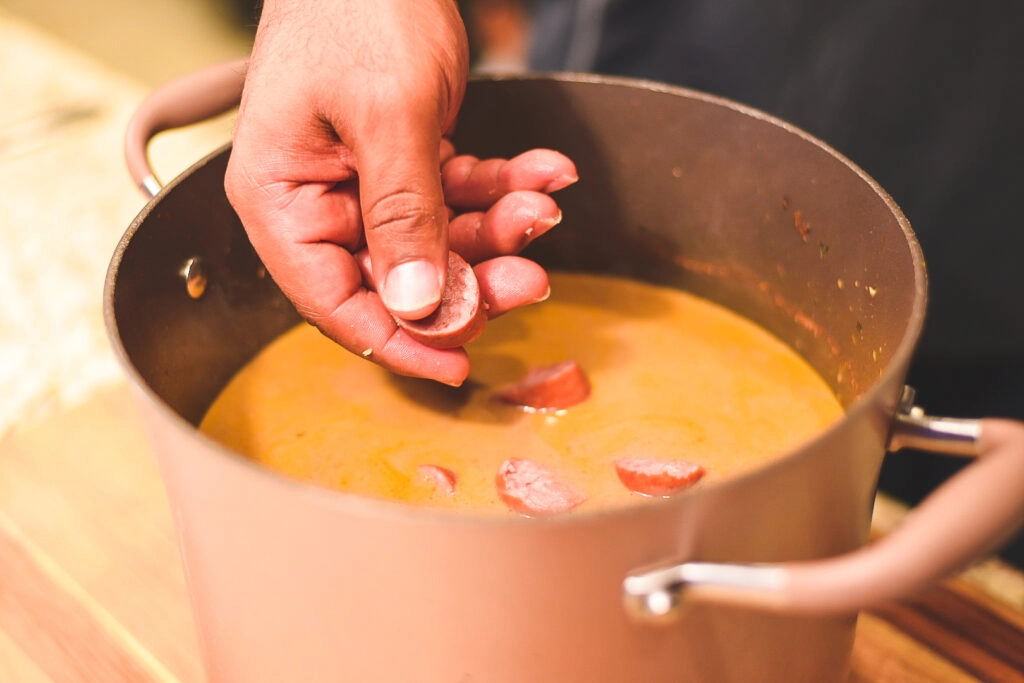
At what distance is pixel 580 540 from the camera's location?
1.36ft

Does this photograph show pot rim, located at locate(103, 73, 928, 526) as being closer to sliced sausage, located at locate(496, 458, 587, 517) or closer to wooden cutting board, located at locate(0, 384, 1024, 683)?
sliced sausage, located at locate(496, 458, 587, 517)

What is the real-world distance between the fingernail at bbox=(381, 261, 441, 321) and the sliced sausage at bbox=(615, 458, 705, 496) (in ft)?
0.70

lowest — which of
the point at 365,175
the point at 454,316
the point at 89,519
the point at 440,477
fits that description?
the point at 89,519

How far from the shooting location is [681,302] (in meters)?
0.99

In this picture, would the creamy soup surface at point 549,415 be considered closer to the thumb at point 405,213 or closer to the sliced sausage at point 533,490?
the sliced sausage at point 533,490

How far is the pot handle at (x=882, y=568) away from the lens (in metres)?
0.41

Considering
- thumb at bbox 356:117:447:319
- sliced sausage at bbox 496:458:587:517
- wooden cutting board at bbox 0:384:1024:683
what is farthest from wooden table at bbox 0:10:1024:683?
thumb at bbox 356:117:447:319

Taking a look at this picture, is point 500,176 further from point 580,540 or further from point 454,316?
point 580,540

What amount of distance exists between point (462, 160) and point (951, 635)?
0.57 metres

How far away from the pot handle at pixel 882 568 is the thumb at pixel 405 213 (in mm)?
289

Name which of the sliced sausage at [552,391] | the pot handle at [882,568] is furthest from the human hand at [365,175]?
the pot handle at [882,568]

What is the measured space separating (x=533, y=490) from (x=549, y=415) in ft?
0.41

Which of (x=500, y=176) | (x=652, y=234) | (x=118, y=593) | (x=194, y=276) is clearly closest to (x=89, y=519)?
(x=118, y=593)

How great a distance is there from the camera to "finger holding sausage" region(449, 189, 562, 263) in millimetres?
741
